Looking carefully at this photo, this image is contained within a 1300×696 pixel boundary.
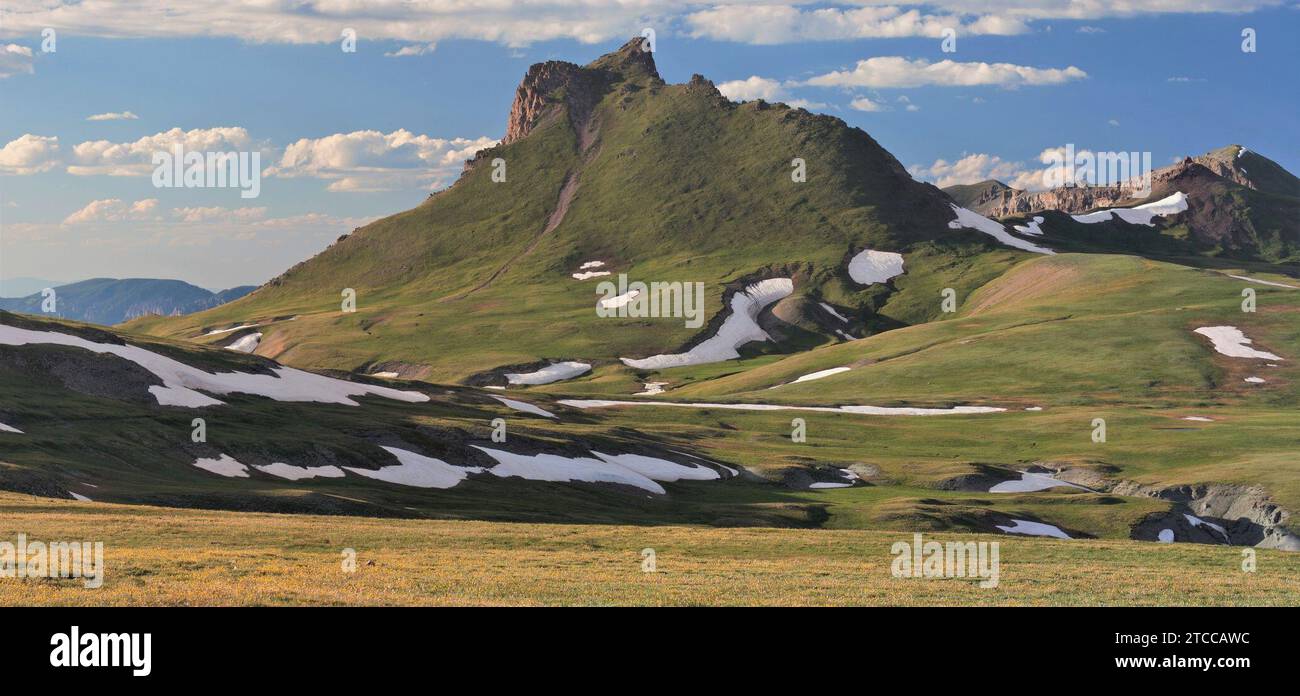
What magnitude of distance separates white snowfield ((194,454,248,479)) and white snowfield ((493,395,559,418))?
53.5 meters

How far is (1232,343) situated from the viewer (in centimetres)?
18225

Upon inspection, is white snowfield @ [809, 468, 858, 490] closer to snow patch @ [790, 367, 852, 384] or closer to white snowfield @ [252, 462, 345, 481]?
white snowfield @ [252, 462, 345, 481]

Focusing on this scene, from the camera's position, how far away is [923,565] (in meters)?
45.7

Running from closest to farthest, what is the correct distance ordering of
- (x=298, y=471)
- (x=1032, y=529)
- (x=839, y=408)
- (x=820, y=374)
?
(x=298, y=471)
(x=1032, y=529)
(x=839, y=408)
(x=820, y=374)

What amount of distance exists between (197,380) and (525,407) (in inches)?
1637

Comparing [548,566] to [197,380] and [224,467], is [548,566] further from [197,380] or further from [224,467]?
[197,380]

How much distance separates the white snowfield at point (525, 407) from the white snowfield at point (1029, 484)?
47028 mm

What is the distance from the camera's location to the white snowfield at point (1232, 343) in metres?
176

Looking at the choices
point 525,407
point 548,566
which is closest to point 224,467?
point 548,566

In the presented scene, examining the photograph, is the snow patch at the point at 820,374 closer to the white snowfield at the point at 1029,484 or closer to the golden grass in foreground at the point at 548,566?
the white snowfield at the point at 1029,484

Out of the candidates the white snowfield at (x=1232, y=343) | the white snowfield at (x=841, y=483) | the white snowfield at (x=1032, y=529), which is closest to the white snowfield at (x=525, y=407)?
the white snowfield at (x=841, y=483)
